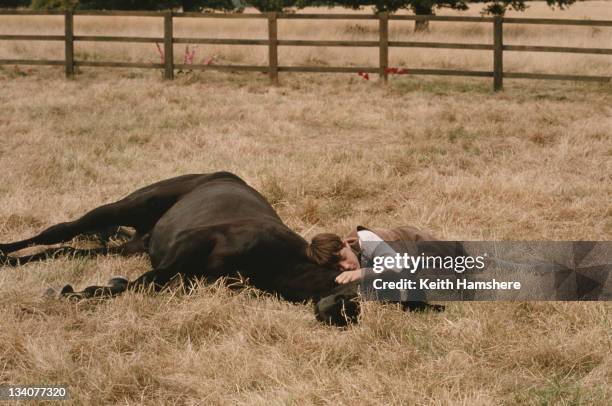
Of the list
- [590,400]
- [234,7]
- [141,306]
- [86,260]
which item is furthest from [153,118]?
[234,7]

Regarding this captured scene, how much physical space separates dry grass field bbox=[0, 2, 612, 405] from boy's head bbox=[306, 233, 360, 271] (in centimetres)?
26

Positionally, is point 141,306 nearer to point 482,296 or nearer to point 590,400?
point 482,296

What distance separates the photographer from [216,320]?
388 cm

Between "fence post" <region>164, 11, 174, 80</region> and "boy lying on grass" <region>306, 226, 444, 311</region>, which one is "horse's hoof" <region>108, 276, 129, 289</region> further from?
"fence post" <region>164, 11, 174, 80</region>

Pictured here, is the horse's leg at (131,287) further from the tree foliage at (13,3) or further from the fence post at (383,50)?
the tree foliage at (13,3)

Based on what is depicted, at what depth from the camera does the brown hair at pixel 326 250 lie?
157 inches

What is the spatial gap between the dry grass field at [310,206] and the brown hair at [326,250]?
25cm

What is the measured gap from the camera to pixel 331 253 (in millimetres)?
3988

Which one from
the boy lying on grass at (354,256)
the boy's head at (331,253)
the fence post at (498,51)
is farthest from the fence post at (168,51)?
the boy's head at (331,253)

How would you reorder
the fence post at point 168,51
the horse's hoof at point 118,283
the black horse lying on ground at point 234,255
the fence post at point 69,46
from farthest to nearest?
the fence post at point 69,46, the fence post at point 168,51, the horse's hoof at point 118,283, the black horse lying on ground at point 234,255

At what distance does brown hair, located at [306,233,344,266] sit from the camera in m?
3.99

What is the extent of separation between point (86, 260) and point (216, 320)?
1.48 m

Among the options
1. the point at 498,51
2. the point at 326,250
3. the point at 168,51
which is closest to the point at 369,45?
the point at 498,51

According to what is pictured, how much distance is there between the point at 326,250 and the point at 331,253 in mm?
27
